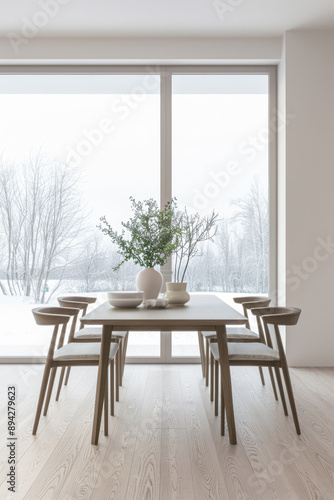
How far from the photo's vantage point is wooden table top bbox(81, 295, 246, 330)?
2.68 meters

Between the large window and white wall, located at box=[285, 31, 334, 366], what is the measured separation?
36cm

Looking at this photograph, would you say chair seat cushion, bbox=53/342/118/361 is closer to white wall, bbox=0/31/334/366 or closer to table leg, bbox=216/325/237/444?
table leg, bbox=216/325/237/444

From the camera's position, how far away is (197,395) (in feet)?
12.1

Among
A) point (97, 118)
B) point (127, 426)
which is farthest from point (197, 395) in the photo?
point (97, 118)

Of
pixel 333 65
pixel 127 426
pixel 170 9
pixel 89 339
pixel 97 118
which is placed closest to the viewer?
pixel 127 426

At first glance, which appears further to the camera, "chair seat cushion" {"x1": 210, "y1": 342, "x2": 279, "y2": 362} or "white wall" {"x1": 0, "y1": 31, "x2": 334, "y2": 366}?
"white wall" {"x1": 0, "y1": 31, "x2": 334, "y2": 366}

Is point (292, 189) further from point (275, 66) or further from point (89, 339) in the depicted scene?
point (89, 339)

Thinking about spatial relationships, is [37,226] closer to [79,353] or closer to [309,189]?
[79,353]

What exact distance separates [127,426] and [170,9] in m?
3.42

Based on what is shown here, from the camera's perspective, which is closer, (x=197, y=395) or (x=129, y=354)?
(x=197, y=395)

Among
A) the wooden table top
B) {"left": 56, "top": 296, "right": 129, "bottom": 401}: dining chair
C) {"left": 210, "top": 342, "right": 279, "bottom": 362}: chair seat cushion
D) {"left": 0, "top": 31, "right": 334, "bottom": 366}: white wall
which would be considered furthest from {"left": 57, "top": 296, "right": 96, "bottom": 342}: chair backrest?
{"left": 0, "top": 31, "right": 334, "bottom": 366}: white wall

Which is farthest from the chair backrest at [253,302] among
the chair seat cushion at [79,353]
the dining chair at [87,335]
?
the chair seat cushion at [79,353]

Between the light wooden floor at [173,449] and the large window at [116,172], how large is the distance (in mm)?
1296

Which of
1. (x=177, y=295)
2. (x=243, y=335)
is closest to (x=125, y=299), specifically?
(x=177, y=295)
